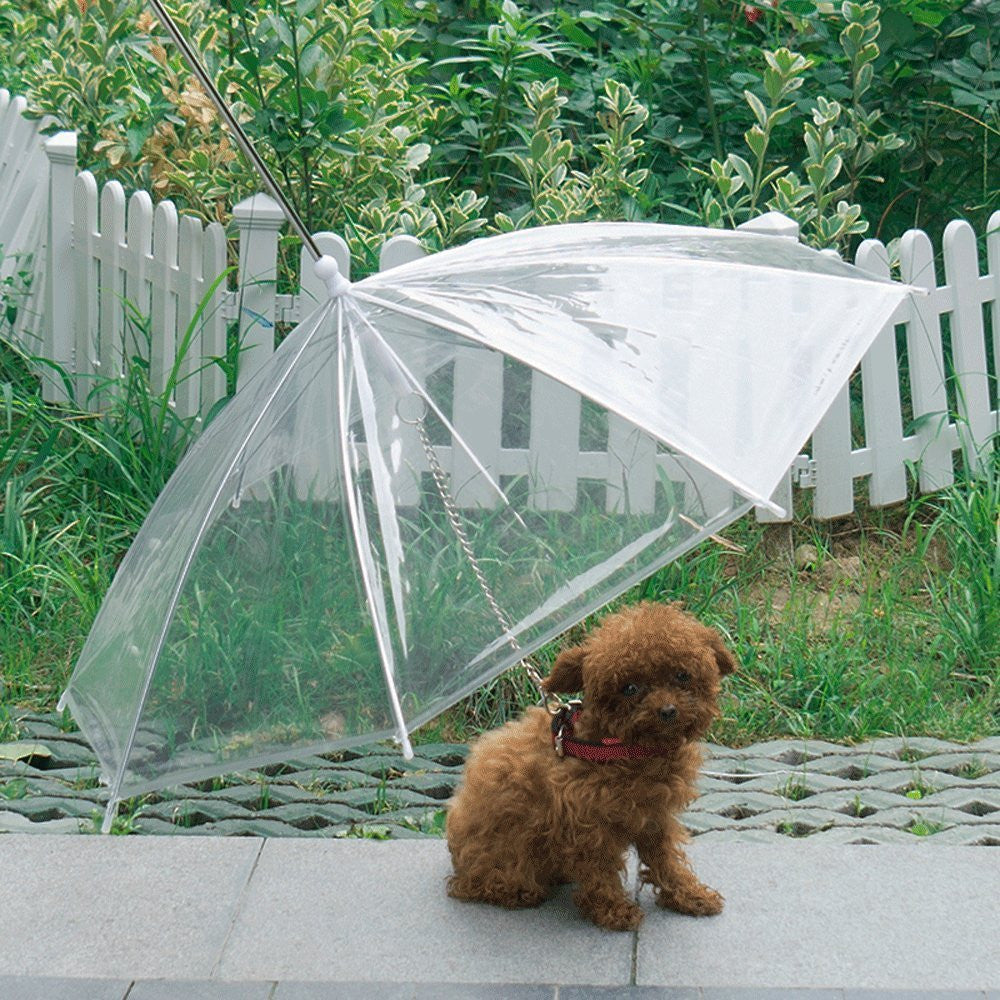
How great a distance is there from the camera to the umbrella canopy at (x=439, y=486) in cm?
285

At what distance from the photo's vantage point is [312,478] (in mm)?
2883

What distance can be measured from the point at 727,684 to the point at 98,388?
2.63 meters

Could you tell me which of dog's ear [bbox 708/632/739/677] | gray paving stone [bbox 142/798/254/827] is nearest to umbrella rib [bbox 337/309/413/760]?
dog's ear [bbox 708/632/739/677]

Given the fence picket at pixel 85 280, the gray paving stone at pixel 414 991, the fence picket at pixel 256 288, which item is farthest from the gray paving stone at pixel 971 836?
the fence picket at pixel 85 280

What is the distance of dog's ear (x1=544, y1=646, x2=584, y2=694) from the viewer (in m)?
2.97

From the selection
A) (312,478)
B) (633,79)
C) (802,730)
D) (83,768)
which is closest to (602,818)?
(312,478)

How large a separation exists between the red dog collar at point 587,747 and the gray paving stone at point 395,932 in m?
0.45

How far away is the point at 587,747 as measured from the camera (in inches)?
117

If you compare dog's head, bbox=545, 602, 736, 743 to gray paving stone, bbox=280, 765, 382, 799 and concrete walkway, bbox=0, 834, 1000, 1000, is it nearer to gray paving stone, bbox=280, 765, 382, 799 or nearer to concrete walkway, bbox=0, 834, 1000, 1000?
concrete walkway, bbox=0, 834, 1000, 1000

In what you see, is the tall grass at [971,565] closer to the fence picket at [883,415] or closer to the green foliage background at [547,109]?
the fence picket at [883,415]

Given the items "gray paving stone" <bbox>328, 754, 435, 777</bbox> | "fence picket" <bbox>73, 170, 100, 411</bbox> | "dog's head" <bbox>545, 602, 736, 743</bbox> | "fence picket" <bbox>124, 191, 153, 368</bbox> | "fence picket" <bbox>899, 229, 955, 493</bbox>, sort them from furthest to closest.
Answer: "fence picket" <bbox>73, 170, 100, 411</bbox>, "fence picket" <bbox>124, 191, 153, 368</bbox>, "fence picket" <bbox>899, 229, 955, 493</bbox>, "gray paving stone" <bbox>328, 754, 435, 777</bbox>, "dog's head" <bbox>545, 602, 736, 743</bbox>

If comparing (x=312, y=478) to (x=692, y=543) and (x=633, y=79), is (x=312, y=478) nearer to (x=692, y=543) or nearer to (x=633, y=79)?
(x=692, y=543)

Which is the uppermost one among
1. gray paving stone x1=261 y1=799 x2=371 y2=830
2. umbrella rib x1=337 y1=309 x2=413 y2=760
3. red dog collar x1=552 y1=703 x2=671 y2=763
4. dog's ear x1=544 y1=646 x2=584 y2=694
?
umbrella rib x1=337 y1=309 x2=413 y2=760

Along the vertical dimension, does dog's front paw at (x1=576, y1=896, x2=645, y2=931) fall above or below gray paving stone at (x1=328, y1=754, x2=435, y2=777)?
below
